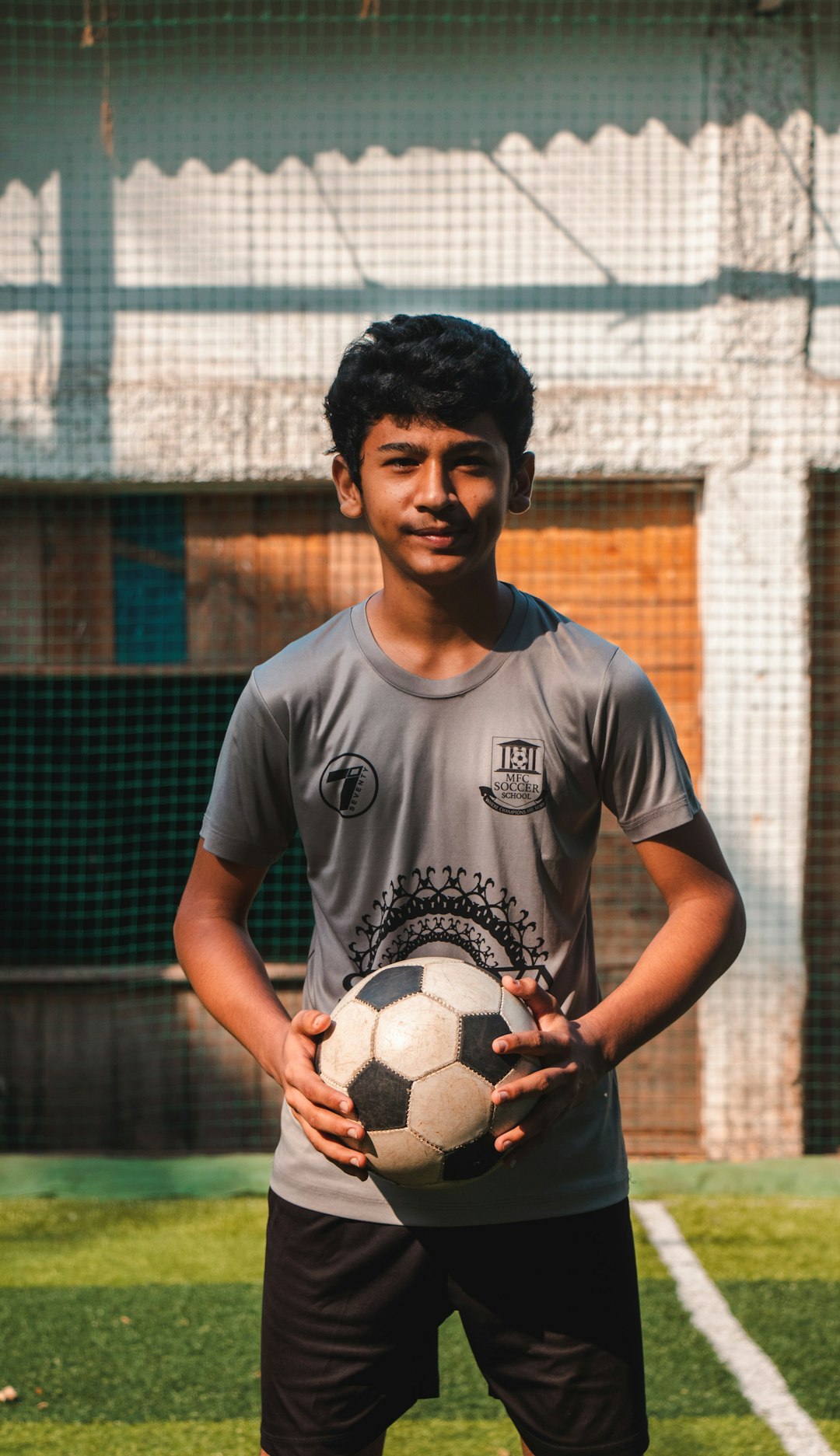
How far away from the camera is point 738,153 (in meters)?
5.80

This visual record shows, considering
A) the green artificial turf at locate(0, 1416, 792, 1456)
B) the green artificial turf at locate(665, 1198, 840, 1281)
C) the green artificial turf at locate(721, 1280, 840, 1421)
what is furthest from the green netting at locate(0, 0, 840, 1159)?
the green artificial turf at locate(0, 1416, 792, 1456)

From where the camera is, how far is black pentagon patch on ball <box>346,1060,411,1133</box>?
5.75 ft

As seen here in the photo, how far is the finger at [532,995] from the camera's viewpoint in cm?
174

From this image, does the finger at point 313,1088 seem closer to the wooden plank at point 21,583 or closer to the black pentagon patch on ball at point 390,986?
the black pentagon patch on ball at point 390,986

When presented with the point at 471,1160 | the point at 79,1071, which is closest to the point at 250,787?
the point at 471,1160

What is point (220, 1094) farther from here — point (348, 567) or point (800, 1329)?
point (800, 1329)

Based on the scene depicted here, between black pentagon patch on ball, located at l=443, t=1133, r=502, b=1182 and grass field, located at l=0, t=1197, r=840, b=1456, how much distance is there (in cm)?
186

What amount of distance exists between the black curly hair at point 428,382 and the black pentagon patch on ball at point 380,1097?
90 centimetres

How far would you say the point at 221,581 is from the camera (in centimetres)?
603

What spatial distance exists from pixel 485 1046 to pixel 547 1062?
8 centimetres

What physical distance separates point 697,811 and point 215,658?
Answer: 14.0 ft

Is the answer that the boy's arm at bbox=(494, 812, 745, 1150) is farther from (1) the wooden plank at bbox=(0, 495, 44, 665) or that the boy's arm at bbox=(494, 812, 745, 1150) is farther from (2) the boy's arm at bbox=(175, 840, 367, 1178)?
(1) the wooden plank at bbox=(0, 495, 44, 665)

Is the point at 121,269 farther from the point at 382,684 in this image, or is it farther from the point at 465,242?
the point at 382,684

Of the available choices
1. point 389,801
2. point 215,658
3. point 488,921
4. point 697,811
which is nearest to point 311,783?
point 389,801
